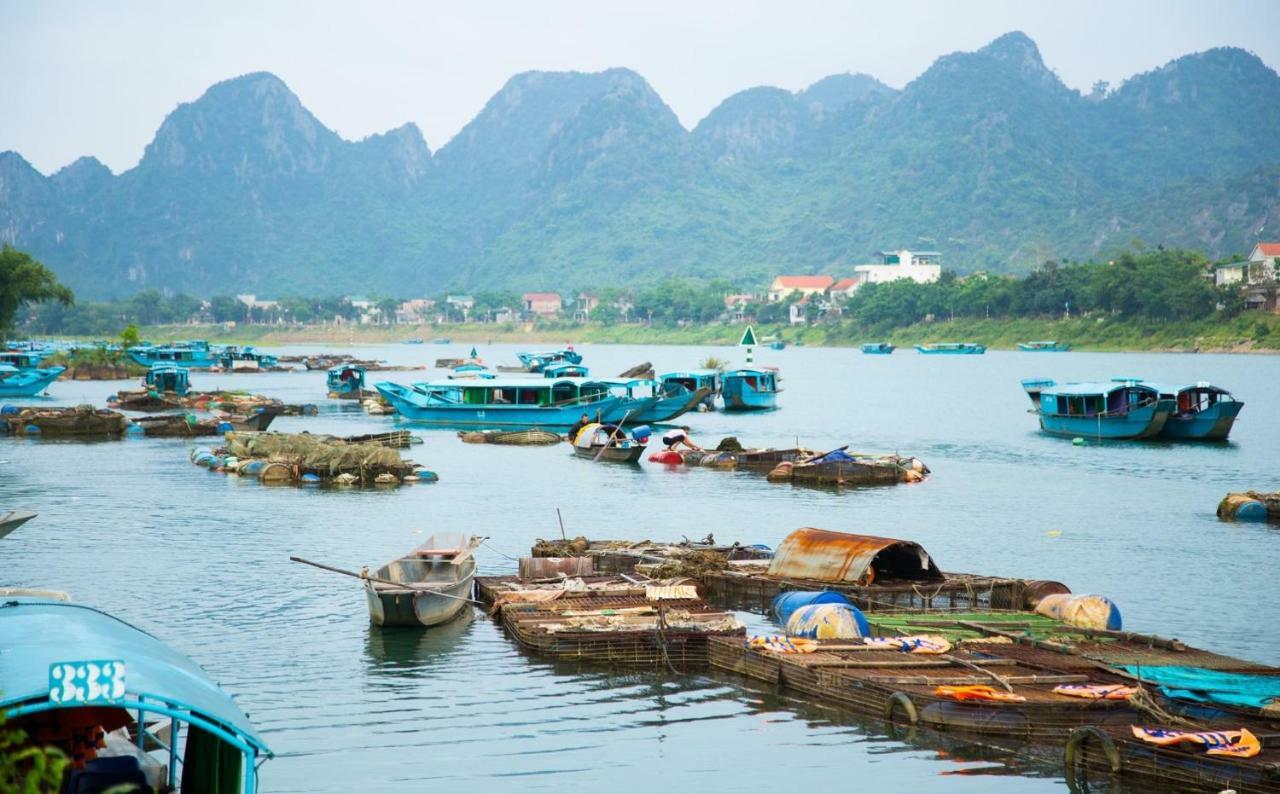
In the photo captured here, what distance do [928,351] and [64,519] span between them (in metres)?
114

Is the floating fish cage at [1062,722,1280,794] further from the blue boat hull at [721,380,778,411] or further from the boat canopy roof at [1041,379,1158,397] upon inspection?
the blue boat hull at [721,380,778,411]

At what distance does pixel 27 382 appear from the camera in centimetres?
7544

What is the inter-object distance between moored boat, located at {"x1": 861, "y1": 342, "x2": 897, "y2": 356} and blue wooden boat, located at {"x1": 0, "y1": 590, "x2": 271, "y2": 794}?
133m

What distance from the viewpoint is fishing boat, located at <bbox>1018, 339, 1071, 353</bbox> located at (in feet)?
421

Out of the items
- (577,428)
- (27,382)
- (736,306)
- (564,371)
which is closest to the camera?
(577,428)

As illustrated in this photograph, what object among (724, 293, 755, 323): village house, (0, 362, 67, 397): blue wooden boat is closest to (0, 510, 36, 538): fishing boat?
(0, 362, 67, 397): blue wooden boat

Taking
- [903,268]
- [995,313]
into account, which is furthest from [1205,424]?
[903,268]

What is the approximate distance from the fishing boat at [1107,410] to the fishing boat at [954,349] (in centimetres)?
7780

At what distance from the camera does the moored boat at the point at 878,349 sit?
463 ft

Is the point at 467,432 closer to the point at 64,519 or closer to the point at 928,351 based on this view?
the point at 64,519

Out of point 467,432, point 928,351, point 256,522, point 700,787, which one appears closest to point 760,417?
point 467,432

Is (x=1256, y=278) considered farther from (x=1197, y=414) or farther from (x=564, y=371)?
(x=1197, y=414)

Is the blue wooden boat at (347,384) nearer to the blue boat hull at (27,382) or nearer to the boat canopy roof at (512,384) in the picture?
the blue boat hull at (27,382)

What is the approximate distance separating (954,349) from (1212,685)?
123 m
